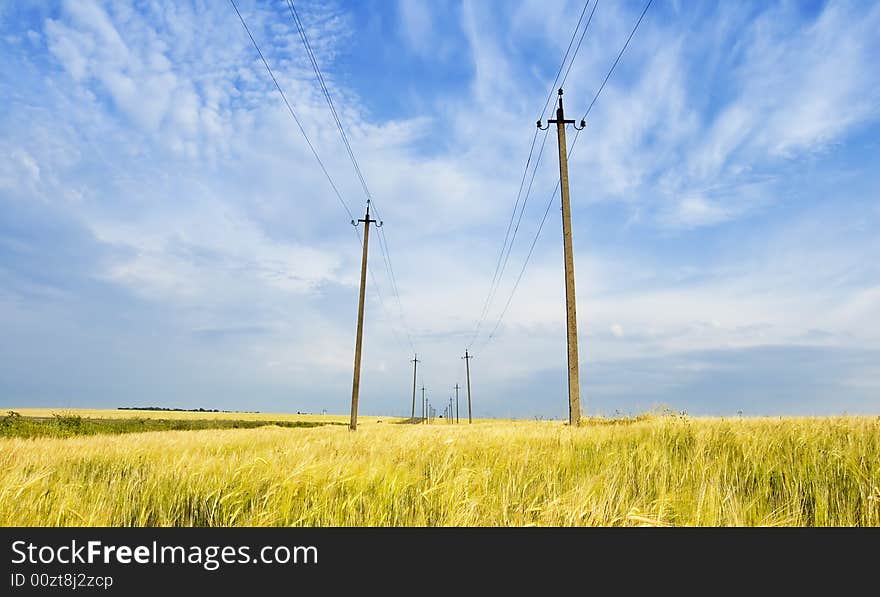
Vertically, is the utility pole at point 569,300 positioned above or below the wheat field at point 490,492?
above

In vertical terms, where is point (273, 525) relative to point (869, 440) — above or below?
below

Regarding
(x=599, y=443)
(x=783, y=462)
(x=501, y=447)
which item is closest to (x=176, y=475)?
(x=501, y=447)

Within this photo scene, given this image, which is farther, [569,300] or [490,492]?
[569,300]

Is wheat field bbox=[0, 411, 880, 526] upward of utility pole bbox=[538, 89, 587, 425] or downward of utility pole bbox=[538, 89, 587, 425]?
downward

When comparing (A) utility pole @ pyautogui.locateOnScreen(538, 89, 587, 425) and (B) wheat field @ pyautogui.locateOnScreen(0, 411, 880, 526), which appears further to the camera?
(A) utility pole @ pyautogui.locateOnScreen(538, 89, 587, 425)

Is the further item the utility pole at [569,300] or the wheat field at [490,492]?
the utility pole at [569,300]

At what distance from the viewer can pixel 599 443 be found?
21.7 ft

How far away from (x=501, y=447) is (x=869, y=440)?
415 centimetres

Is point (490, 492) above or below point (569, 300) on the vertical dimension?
below
